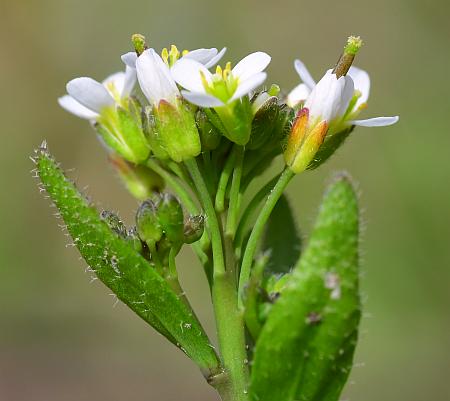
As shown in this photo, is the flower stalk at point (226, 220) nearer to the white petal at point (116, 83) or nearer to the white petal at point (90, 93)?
the white petal at point (90, 93)

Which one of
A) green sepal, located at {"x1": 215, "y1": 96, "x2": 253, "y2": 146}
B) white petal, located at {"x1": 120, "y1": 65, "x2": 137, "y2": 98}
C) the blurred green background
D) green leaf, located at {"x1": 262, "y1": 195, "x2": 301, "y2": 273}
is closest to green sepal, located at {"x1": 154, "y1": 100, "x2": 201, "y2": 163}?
green sepal, located at {"x1": 215, "y1": 96, "x2": 253, "y2": 146}

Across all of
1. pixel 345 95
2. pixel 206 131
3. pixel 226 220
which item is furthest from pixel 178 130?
pixel 345 95

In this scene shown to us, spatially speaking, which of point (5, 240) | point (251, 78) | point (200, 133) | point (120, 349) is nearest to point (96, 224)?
point (200, 133)

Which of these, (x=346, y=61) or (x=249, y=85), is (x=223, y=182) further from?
(x=346, y=61)

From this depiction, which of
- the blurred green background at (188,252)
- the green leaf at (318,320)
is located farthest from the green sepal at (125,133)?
the blurred green background at (188,252)

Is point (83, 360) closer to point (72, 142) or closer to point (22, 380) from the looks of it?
point (22, 380)

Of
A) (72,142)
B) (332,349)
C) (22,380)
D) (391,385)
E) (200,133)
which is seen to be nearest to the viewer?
(332,349)
